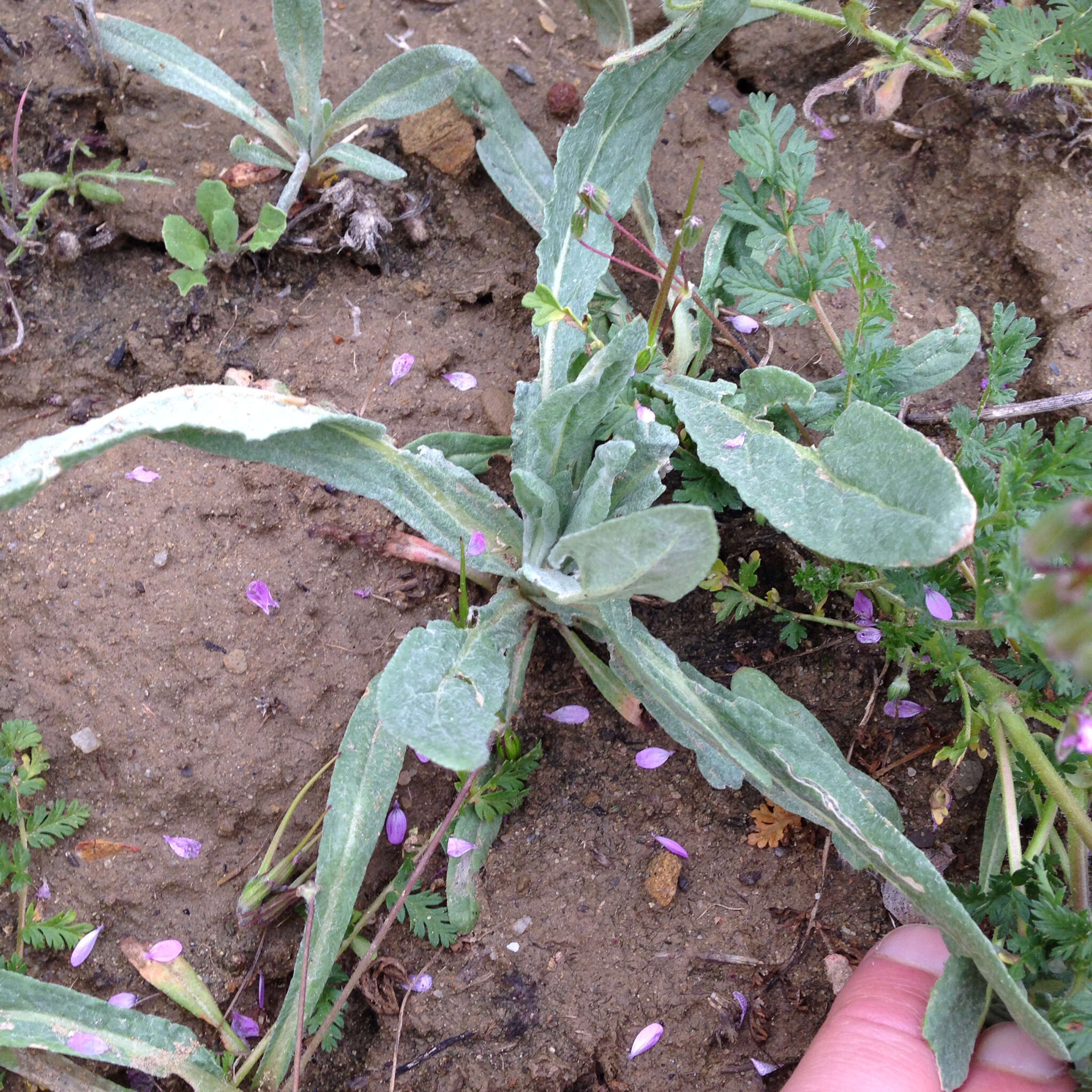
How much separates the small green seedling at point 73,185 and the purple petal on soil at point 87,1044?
61.8 inches

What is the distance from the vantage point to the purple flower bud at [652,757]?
1724mm

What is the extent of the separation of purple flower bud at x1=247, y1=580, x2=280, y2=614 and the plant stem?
0.54m

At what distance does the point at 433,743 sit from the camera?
49.2 inches

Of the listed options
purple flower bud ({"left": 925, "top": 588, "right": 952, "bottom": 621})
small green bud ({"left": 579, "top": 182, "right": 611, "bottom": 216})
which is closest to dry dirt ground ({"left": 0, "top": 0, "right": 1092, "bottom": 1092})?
purple flower bud ({"left": 925, "top": 588, "right": 952, "bottom": 621})

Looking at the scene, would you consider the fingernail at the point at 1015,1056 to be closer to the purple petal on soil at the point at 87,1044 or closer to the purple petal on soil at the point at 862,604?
the purple petal on soil at the point at 862,604

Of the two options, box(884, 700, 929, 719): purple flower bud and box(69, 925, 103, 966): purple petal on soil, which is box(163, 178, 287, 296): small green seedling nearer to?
box(69, 925, 103, 966): purple petal on soil

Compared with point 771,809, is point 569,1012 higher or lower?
lower

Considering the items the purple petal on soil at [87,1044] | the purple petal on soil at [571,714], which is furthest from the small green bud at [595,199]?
the purple petal on soil at [87,1044]

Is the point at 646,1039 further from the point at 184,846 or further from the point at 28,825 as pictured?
the point at 28,825

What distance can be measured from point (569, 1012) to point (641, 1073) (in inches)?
6.5

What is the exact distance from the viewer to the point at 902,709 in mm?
1739

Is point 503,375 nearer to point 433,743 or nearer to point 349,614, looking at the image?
point 349,614

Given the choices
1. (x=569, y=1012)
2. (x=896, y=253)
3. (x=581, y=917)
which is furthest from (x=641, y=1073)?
(x=896, y=253)

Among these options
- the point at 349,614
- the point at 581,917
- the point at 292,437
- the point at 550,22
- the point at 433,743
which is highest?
the point at 550,22
